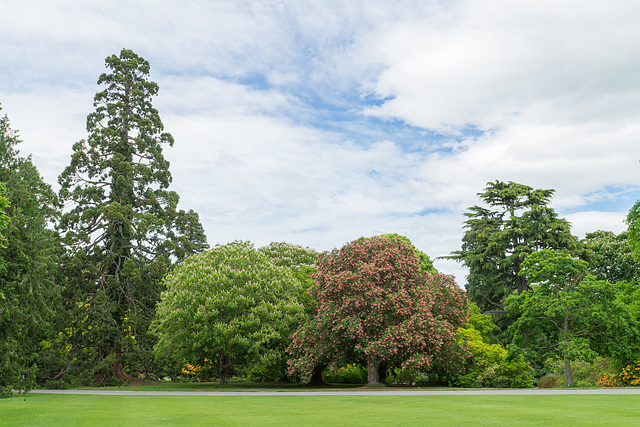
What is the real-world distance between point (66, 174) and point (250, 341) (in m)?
23.4

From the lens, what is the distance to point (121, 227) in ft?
135

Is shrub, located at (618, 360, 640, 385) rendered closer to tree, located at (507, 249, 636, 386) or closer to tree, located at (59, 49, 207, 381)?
tree, located at (507, 249, 636, 386)

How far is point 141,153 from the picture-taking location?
144ft

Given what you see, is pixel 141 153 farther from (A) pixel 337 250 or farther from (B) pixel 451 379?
(B) pixel 451 379

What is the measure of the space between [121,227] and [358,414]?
104ft

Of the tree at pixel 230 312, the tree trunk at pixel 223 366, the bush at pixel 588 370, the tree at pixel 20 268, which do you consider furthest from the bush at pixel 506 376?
the tree at pixel 20 268

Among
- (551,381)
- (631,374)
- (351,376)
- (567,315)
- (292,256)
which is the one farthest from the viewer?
(292,256)

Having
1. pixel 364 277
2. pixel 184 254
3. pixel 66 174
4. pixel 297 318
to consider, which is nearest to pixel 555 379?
pixel 364 277

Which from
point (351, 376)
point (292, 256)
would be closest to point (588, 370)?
point (351, 376)

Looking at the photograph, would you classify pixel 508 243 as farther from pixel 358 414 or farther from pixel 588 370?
pixel 358 414

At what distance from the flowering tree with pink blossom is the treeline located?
8cm

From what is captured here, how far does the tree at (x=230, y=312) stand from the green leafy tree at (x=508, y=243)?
20.4 m

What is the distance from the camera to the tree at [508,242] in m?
44.8

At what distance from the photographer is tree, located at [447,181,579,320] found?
147 feet
